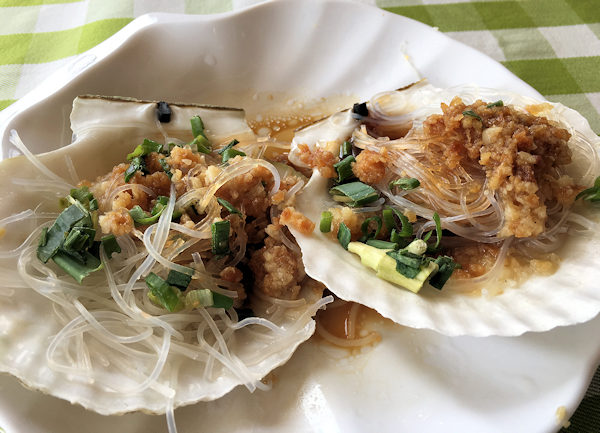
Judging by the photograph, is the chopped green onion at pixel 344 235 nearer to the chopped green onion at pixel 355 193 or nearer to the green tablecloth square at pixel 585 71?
the chopped green onion at pixel 355 193

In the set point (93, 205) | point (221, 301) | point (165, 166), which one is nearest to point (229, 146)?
point (165, 166)

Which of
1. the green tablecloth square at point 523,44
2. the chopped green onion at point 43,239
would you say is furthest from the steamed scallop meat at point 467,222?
the green tablecloth square at point 523,44

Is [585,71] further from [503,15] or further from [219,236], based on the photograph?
[219,236]

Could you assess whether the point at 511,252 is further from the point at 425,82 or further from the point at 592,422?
the point at 425,82

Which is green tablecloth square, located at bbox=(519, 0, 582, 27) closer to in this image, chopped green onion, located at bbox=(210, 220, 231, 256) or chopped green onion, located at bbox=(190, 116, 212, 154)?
chopped green onion, located at bbox=(190, 116, 212, 154)

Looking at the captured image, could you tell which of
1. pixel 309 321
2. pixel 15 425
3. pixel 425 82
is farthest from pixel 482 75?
pixel 15 425
